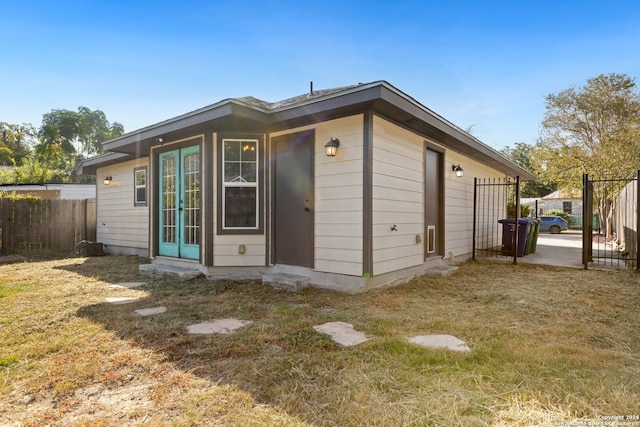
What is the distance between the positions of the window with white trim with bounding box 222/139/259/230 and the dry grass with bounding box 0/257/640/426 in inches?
53.7

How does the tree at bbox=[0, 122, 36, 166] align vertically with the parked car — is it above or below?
above

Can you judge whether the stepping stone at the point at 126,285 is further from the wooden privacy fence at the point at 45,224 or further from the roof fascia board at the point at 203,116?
the wooden privacy fence at the point at 45,224

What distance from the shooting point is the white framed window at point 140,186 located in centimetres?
808

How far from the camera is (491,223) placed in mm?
9562

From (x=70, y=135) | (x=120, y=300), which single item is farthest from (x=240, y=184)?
(x=70, y=135)

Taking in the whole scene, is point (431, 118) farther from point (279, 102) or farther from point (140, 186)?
point (140, 186)

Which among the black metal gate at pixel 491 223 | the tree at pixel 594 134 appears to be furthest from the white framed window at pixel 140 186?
the tree at pixel 594 134

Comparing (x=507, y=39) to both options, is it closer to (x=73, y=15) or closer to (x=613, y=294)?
(x=613, y=294)

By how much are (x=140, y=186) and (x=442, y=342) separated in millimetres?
7872

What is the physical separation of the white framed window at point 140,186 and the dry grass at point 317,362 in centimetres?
421

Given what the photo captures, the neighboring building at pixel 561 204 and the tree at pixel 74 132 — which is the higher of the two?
the tree at pixel 74 132

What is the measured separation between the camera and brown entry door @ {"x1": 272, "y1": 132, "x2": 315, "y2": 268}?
479 centimetres

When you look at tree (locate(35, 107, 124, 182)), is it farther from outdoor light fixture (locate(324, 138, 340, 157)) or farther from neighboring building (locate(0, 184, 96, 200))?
outdoor light fixture (locate(324, 138, 340, 157))

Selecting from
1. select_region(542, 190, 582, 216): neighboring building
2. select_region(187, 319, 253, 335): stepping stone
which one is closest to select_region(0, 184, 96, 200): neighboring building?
select_region(187, 319, 253, 335): stepping stone
